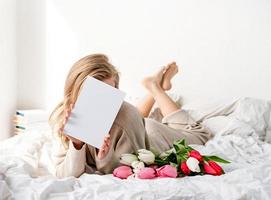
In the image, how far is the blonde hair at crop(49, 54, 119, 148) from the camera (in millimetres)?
1379

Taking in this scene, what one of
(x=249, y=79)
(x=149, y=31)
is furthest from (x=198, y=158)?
(x=149, y=31)

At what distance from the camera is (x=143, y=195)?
3.40 feet

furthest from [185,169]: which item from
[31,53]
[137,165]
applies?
[31,53]

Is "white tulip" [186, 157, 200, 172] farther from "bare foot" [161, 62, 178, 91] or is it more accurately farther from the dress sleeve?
"bare foot" [161, 62, 178, 91]

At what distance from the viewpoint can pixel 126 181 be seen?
1.20 meters

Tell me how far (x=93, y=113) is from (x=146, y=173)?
25cm

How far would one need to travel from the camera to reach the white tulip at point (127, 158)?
4.36ft

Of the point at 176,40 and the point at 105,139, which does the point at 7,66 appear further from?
the point at 105,139

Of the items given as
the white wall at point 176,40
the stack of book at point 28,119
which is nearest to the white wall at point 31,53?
the white wall at point 176,40

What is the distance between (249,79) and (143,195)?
5.95 feet

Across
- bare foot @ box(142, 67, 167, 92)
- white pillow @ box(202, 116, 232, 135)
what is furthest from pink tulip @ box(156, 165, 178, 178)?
bare foot @ box(142, 67, 167, 92)

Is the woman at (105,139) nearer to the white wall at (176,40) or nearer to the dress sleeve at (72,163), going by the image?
the dress sleeve at (72,163)

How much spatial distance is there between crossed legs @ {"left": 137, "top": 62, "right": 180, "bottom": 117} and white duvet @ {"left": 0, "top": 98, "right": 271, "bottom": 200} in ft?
1.36

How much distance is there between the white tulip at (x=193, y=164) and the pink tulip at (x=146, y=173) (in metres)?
0.11
